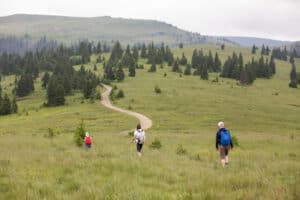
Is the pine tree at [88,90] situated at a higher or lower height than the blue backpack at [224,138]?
lower

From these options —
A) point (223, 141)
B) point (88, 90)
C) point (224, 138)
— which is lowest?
point (88, 90)

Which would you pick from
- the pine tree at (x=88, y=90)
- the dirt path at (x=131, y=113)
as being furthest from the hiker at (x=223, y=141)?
the pine tree at (x=88, y=90)

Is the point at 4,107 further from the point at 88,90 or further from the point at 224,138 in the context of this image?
the point at 224,138

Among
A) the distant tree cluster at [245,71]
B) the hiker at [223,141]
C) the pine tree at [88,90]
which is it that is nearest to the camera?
the hiker at [223,141]

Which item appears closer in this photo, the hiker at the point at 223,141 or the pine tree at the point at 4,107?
the hiker at the point at 223,141

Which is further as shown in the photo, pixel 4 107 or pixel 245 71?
pixel 245 71

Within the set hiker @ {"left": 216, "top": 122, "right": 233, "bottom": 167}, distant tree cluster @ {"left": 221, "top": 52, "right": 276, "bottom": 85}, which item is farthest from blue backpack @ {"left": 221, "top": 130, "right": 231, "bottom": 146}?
distant tree cluster @ {"left": 221, "top": 52, "right": 276, "bottom": 85}

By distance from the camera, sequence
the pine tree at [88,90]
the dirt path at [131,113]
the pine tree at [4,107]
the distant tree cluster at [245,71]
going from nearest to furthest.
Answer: the dirt path at [131,113] < the pine tree at [4,107] < the pine tree at [88,90] < the distant tree cluster at [245,71]

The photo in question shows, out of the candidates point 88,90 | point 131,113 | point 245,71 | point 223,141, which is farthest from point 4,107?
point 245,71

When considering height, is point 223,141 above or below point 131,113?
above

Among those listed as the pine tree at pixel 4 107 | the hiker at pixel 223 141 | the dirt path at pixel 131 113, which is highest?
the hiker at pixel 223 141

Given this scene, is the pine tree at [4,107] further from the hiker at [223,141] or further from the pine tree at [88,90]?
the hiker at [223,141]

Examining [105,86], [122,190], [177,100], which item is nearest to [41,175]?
[122,190]

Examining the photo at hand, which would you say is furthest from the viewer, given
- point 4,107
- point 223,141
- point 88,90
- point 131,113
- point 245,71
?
point 245,71
